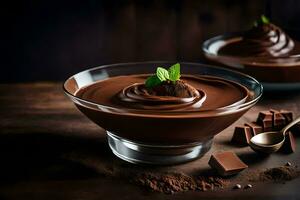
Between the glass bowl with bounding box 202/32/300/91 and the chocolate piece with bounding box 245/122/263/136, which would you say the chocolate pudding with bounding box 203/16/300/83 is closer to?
the glass bowl with bounding box 202/32/300/91

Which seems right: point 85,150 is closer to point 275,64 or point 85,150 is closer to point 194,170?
point 194,170

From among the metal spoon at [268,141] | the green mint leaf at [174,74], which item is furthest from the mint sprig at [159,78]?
the metal spoon at [268,141]

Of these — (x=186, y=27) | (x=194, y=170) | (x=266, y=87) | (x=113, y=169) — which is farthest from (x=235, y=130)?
(x=186, y=27)

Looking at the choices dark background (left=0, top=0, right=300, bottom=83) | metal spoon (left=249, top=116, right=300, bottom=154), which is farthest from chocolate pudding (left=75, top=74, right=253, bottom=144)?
dark background (left=0, top=0, right=300, bottom=83)

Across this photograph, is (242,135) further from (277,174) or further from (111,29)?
(111,29)

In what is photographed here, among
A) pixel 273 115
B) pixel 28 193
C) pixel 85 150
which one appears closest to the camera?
pixel 28 193

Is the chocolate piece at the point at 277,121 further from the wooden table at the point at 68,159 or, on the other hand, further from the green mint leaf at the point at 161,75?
the green mint leaf at the point at 161,75

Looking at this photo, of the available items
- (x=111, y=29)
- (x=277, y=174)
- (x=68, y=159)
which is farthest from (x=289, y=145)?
(x=111, y=29)
